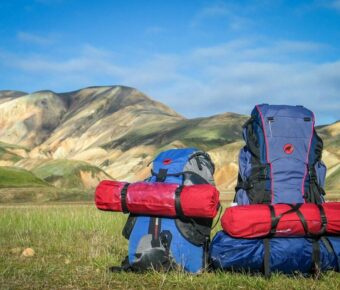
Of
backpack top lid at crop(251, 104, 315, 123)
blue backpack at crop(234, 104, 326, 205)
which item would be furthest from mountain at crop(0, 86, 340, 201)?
blue backpack at crop(234, 104, 326, 205)

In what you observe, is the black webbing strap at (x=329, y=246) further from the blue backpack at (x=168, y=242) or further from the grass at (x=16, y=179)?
the grass at (x=16, y=179)

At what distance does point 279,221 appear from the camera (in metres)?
5.51

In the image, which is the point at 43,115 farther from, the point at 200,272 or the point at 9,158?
the point at 200,272

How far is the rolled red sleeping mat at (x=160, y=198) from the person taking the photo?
553 cm

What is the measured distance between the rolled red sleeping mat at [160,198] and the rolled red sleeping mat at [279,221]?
9.4 inches

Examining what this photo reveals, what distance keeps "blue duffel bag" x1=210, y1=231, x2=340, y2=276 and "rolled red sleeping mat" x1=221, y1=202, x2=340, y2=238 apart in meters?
0.11

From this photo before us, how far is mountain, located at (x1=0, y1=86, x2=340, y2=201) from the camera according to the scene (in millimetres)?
78438

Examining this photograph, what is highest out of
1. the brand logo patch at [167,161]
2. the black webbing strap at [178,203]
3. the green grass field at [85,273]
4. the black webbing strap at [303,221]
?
the brand logo patch at [167,161]

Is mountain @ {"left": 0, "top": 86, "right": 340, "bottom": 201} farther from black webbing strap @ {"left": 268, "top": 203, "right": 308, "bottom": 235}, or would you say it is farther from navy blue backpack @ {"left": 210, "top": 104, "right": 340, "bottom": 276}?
black webbing strap @ {"left": 268, "top": 203, "right": 308, "bottom": 235}

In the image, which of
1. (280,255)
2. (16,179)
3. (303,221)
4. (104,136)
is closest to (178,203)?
(280,255)

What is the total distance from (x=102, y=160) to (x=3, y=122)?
60.9m

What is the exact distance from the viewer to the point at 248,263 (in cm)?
565

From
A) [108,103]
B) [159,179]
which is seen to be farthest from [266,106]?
[108,103]

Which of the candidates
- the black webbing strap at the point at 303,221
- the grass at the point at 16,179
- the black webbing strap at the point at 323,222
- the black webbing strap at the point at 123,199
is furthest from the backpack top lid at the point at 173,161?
the grass at the point at 16,179
